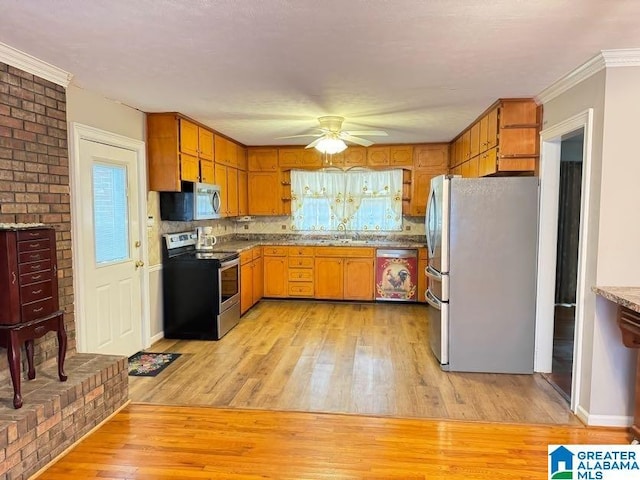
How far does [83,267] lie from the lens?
341 centimetres

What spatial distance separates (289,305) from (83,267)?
3266mm

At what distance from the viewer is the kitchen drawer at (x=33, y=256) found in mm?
2381

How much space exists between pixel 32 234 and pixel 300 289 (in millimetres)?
4273

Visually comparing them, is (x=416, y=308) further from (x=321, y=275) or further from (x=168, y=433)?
(x=168, y=433)

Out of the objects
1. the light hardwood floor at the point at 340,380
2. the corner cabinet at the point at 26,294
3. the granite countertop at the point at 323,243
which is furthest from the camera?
the granite countertop at the point at 323,243

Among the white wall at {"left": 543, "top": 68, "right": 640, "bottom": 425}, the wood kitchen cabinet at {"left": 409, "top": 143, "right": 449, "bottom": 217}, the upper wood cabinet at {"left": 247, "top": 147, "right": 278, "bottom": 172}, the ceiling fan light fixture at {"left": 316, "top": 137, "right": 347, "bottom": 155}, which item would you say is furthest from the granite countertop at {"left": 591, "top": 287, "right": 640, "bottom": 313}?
the upper wood cabinet at {"left": 247, "top": 147, "right": 278, "bottom": 172}

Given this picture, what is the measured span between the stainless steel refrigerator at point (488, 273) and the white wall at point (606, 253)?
75 centimetres

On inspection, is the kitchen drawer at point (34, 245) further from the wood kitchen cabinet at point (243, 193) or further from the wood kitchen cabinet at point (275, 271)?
the wood kitchen cabinet at point (275, 271)

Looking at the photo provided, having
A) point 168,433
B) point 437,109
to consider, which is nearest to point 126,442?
point 168,433

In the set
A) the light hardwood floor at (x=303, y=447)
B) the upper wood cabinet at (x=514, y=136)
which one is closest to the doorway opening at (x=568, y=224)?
the upper wood cabinet at (x=514, y=136)

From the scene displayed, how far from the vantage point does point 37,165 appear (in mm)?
2936

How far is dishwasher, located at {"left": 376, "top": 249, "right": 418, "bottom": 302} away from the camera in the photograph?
20.3ft

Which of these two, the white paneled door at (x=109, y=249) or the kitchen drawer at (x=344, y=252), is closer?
the white paneled door at (x=109, y=249)

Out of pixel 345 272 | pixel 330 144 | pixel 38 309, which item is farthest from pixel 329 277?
pixel 38 309
